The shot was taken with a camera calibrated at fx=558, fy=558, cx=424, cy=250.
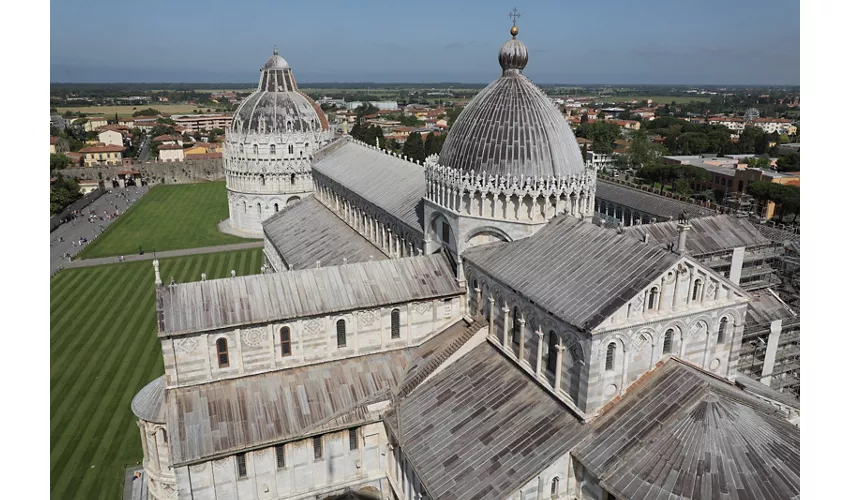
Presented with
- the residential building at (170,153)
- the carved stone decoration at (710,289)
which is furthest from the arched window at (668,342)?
the residential building at (170,153)

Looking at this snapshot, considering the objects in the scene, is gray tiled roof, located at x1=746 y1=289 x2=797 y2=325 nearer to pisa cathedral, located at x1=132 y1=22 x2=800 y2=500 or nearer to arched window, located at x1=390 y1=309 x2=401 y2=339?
→ pisa cathedral, located at x1=132 y1=22 x2=800 y2=500

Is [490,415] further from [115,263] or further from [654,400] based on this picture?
[115,263]

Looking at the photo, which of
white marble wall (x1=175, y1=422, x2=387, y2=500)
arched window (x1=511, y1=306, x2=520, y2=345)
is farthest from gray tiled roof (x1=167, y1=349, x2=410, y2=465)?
arched window (x1=511, y1=306, x2=520, y2=345)

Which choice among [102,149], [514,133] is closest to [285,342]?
[514,133]

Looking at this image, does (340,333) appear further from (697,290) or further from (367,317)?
(697,290)

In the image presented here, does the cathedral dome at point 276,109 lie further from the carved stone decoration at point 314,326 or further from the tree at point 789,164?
the tree at point 789,164
